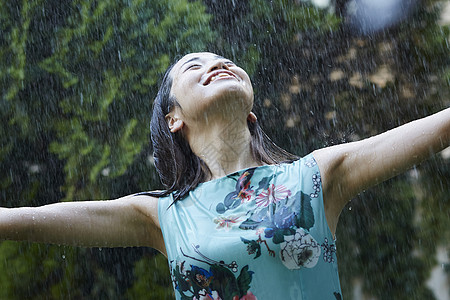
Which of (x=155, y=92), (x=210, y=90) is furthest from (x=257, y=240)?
(x=155, y=92)

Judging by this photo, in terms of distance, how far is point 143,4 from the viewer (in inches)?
172

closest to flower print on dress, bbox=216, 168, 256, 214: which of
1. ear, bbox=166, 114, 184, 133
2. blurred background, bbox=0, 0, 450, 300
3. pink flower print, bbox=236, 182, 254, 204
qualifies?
pink flower print, bbox=236, 182, 254, 204

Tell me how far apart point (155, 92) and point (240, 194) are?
261 cm

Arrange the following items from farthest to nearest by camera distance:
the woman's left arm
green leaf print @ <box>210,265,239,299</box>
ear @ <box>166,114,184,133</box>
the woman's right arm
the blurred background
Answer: the blurred background, ear @ <box>166,114,184,133</box>, the woman's right arm, green leaf print @ <box>210,265,239,299</box>, the woman's left arm

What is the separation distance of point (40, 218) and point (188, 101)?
1.80 feet

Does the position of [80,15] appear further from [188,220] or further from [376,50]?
[188,220]

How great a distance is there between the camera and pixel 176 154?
1.92 meters

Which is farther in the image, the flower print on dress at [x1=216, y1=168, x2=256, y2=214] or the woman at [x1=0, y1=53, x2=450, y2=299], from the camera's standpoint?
the flower print on dress at [x1=216, y1=168, x2=256, y2=214]

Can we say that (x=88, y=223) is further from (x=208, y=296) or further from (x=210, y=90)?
(x=210, y=90)

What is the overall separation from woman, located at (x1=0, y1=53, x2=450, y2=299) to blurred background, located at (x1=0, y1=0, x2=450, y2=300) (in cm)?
219

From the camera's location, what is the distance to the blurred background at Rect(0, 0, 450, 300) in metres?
4.00

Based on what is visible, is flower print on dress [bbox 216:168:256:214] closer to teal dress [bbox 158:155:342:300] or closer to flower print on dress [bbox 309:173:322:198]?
teal dress [bbox 158:155:342:300]

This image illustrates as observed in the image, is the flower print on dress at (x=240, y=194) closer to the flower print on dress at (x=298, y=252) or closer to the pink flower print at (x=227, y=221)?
the pink flower print at (x=227, y=221)

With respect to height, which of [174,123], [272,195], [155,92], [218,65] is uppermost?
[155,92]
